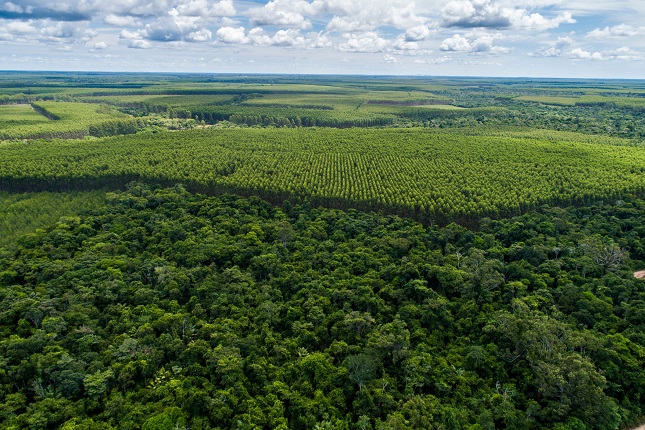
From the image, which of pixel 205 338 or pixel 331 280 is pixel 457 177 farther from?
pixel 205 338

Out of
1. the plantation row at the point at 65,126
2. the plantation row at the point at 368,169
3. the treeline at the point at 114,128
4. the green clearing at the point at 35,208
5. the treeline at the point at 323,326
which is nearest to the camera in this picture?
the treeline at the point at 323,326

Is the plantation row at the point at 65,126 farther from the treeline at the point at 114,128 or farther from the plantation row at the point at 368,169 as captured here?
→ the plantation row at the point at 368,169

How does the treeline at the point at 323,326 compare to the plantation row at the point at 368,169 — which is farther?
the plantation row at the point at 368,169

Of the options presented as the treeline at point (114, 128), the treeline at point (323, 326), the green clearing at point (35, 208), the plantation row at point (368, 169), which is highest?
the treeline at point (114, 128)

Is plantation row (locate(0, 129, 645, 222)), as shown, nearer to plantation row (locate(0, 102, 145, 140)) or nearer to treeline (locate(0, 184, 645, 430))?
treeline (locate(0, 184, 645, 430))

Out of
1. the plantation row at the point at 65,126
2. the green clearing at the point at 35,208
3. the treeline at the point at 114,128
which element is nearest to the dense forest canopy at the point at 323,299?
the green clearing at the point at 35,208

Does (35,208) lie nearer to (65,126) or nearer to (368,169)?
(368,169)
